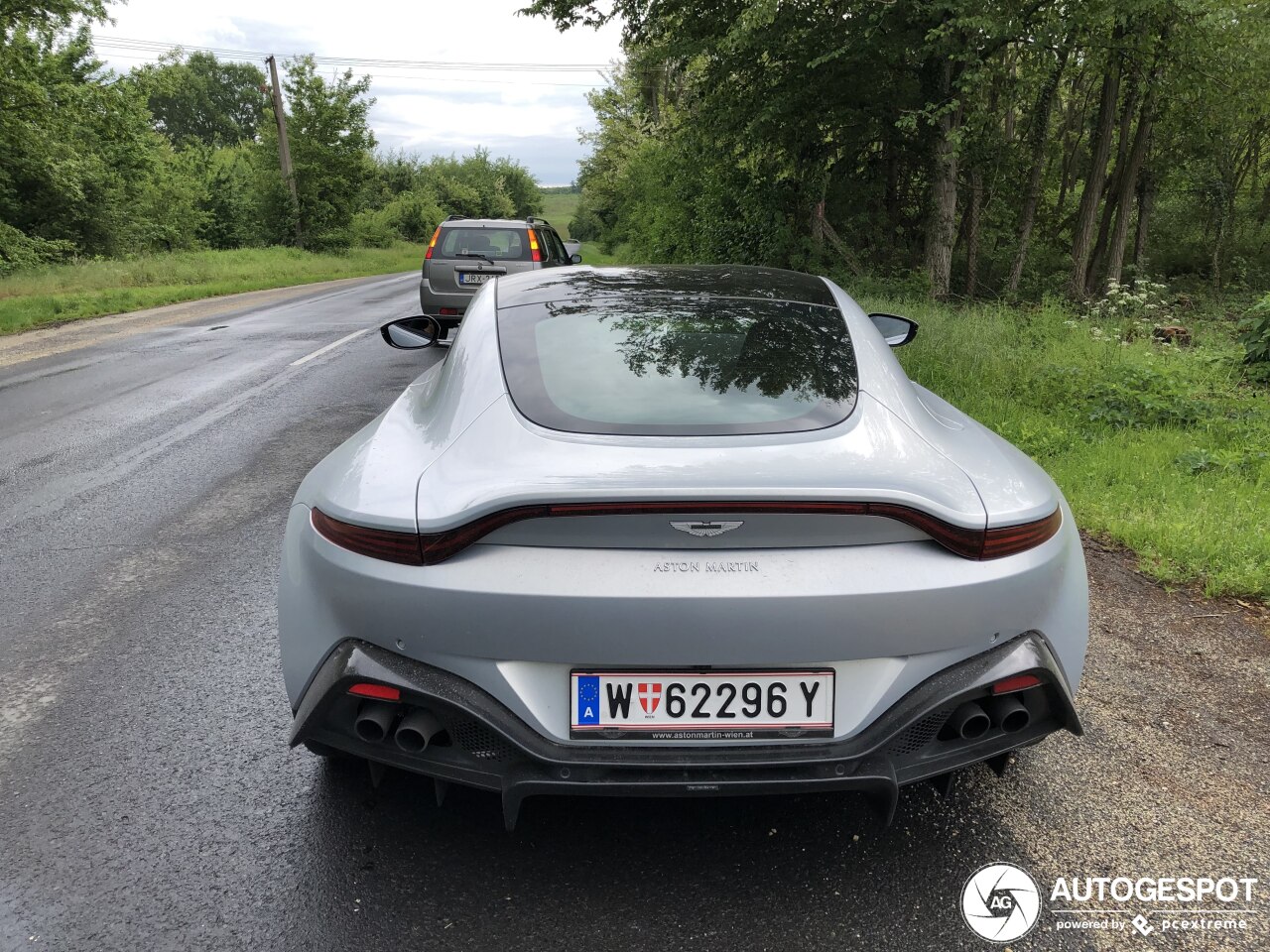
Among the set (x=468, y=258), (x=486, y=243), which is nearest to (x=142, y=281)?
(x=486, y=243)

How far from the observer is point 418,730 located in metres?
1.99

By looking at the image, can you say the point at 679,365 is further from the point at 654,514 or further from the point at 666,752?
the point at 666,752

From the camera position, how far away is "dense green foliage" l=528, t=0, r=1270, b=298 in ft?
36.8

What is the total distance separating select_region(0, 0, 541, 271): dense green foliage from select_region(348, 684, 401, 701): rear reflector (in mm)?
21249

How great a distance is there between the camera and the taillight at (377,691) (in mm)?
1999

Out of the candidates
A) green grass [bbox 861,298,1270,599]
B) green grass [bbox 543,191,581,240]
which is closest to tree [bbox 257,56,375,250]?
green grass [bbox 861,298,1270,599]

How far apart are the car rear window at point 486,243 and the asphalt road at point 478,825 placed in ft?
29.9

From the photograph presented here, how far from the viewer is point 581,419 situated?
7.55 ft

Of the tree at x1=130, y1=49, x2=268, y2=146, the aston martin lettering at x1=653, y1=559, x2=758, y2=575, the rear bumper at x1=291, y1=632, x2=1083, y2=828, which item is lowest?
the rear bumper at x1=291, y1=632, x2=1083, y2=828

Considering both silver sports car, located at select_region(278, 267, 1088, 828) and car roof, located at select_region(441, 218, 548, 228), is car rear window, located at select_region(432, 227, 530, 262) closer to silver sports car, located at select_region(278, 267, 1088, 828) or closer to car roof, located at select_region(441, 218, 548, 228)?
car roof, located at select_region(441, 218, 548, 228)

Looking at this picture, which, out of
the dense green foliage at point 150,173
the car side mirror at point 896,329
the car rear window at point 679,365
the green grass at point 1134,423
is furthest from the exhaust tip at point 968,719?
the dense green foliage at point 150,173

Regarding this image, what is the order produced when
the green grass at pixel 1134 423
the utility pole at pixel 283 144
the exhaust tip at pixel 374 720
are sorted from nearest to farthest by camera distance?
the exhaust tip at pixel 374 720, the green grass at pixel 1134 423, the utility pole at pixel 283 144

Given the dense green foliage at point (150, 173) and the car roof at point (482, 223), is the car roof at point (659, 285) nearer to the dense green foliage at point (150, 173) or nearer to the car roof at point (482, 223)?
the car roof at point (482, 223)

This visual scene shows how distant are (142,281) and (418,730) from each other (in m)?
24.2
